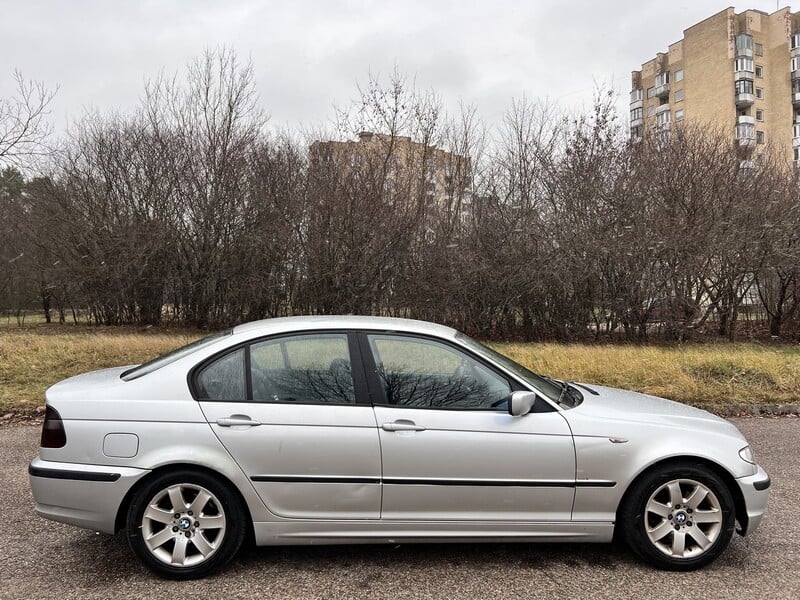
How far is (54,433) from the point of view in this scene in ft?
11.3

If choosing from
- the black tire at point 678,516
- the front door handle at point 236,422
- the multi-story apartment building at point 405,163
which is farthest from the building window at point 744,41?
the front door handle at point 236,422

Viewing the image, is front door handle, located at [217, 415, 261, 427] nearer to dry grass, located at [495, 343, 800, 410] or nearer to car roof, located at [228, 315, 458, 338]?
car roof, located at [228, 315, 458, 338]

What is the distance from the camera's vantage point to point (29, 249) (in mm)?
21781

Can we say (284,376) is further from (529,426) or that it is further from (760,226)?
(760,226)

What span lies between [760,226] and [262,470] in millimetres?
17250

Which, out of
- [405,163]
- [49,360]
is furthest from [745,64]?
[49,360]

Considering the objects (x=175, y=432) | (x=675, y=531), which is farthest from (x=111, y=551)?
(x=675, y=531)

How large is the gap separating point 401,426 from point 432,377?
48 cm

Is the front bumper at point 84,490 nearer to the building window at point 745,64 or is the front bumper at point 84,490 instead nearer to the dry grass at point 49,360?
the dry grass at point 49,360

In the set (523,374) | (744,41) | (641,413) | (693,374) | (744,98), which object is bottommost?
(693,374)

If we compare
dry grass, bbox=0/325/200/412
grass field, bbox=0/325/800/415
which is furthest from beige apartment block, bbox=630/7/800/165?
dry grass, bbox=0/325/200/412

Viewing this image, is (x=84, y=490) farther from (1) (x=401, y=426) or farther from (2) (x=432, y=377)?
(2) (x=432, y=377)

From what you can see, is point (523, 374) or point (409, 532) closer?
point (409, 532)

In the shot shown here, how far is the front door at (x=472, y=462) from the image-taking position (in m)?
3.44
